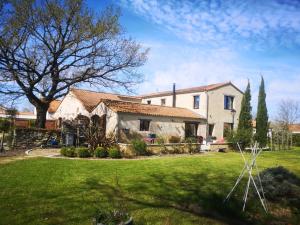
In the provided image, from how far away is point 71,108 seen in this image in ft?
114

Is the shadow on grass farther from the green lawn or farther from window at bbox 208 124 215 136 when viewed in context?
window at bbox 208 124 215 136

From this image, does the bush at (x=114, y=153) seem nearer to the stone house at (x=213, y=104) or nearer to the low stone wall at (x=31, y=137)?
the low stone wall at (x=31, y=137)

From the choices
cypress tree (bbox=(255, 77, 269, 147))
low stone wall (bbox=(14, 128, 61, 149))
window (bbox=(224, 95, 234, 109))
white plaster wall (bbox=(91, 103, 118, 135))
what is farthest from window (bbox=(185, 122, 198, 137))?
low stone wall (bbox=(14, 128, 61, 149))

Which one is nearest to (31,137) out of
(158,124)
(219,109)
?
(158,124)

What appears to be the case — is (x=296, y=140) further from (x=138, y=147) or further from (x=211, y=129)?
(x=138, y=147)

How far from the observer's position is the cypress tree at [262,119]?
32188mm

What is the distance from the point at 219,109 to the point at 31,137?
21630 mm

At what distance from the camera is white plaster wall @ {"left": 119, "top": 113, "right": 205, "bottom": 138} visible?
87.0 feet

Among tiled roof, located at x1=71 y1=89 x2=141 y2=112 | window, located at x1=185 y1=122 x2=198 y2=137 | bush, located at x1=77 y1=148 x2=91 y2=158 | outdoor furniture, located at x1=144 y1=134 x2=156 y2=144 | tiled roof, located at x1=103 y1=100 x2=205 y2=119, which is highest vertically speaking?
tiled roof, located at x1=71 y1=89 x2=141 y2=112

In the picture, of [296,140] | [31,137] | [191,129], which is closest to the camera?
[31,137]

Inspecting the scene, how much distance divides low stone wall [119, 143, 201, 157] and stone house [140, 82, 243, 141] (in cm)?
972

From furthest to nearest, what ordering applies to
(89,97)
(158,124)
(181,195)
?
(89,97) < (158,124) < (181,195)

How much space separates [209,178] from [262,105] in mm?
23378

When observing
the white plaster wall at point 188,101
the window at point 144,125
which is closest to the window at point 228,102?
the white plaster wall at point 188,101
